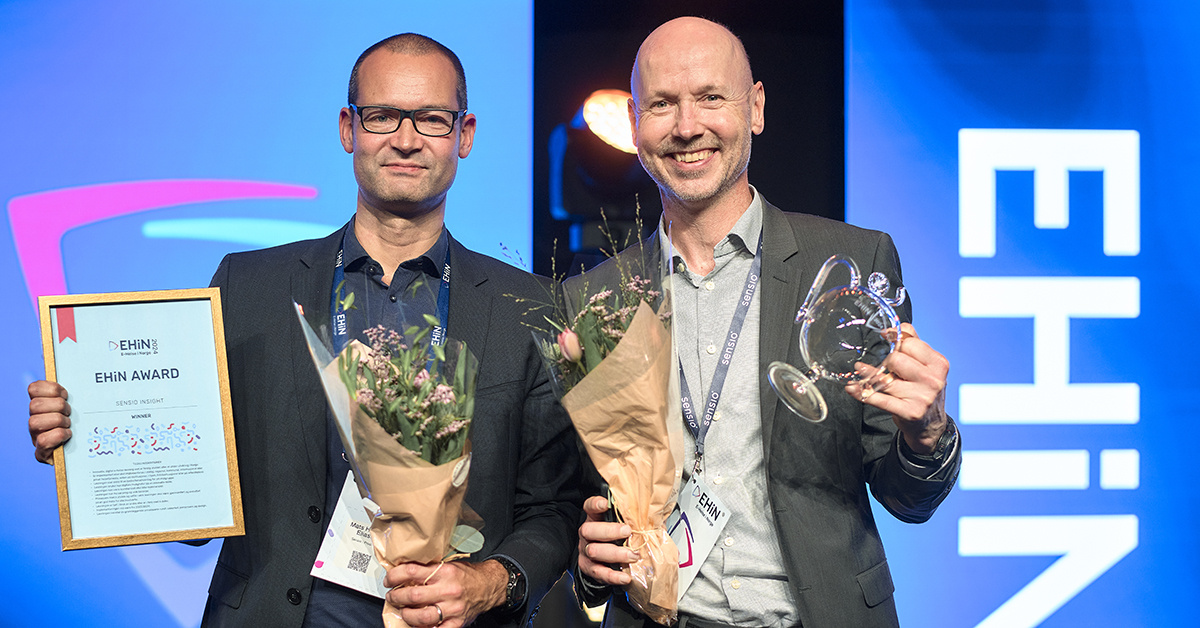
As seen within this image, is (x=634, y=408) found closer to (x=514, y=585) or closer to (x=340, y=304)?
(x=514, y=585)

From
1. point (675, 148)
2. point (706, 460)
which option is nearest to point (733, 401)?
point (706, 460)

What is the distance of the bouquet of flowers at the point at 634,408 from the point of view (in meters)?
1.61

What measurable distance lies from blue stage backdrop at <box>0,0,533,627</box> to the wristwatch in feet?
6.58

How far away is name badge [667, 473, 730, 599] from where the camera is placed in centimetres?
181

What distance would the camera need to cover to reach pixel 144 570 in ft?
11.9

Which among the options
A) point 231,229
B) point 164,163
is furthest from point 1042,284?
point 164,163

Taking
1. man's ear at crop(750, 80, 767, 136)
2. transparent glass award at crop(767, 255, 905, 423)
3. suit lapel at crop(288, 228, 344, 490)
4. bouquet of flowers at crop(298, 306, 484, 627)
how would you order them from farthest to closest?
man's ear at crop(750, 80, 767, 136), suit lapel at crop(288, 228, 344, 490), transparent glass award at crop(767, 255, 905, 423), bouquet of flowers at crop(298, 306, 484, 627)

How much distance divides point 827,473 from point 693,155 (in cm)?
78

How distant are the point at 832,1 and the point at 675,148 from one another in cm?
223

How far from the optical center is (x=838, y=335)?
5.69 ft

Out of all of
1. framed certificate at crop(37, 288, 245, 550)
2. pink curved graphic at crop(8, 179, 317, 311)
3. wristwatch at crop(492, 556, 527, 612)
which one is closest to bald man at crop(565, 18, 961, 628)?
wristwatch at crop(492, 556, 527, 612)

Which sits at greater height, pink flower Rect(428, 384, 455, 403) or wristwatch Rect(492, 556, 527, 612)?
pink flower Rect(428, 384, 455, 403)

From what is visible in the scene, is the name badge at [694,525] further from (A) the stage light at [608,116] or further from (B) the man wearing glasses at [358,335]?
(A) the stage light at [608,116]

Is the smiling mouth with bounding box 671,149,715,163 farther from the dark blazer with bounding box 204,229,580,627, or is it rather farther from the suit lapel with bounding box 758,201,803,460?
the dark blazer with bounding box 204,229,580,627
